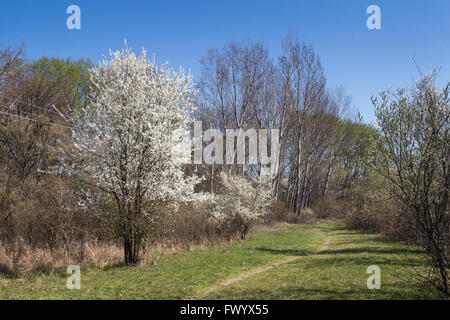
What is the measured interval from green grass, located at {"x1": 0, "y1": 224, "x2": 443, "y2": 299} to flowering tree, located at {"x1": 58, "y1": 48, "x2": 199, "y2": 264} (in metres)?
2.07

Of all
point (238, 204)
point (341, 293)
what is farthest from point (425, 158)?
point (238, 204)

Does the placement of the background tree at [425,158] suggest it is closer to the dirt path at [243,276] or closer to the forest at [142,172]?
the forest at [142,172]

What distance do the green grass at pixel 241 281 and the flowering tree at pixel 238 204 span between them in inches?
236

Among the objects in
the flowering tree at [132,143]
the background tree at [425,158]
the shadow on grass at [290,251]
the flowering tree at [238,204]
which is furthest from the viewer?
the flowering tree at [238,204]

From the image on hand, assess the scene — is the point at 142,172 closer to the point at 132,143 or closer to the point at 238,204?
the point at 132,143

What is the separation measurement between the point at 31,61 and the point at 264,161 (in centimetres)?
2216

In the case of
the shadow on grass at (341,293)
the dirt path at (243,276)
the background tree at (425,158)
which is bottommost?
the dirt path at (243,276)

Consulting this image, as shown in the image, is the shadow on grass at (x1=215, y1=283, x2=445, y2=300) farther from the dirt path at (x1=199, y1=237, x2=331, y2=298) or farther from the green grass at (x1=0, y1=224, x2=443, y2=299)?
the dirt path at (x1=199, y1=237, x2=331, y2=298)

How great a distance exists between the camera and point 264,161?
31797 mm

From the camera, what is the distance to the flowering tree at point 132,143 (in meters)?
11.1

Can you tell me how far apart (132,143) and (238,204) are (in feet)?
32.9

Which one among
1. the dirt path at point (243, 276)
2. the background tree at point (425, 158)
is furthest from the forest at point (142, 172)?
the dirt path at point (243, 276)

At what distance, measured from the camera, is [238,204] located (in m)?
19.7
